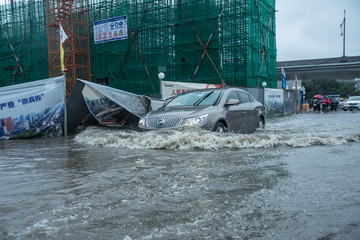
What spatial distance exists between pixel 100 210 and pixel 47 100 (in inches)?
301

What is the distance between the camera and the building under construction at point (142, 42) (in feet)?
71.1

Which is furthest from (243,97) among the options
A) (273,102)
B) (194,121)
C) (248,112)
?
(273,102)

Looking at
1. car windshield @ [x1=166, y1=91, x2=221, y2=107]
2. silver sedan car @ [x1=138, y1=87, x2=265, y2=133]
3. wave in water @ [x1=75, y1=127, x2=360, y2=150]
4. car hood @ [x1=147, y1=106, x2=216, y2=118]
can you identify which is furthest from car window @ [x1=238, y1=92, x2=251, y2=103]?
wave in water @ [x1=75, y1=127, x2=360, y2=150]

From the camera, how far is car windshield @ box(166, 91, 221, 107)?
7695 mm

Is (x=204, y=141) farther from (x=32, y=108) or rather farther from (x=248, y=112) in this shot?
(x=32, y=108)

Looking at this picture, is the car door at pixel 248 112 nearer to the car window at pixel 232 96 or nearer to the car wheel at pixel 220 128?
the car window at pixel 232 96

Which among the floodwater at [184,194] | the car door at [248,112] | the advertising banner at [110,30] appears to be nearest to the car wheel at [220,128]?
the floodwater at [184,194]

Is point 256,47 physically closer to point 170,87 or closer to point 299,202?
point 170,87

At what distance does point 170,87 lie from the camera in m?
12.4

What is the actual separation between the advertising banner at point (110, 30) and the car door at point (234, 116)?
1456 cm

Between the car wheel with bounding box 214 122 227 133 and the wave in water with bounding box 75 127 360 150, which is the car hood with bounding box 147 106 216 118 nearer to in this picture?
the car wheel with bounding box 214 122 227 133

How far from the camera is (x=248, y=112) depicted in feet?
28.5

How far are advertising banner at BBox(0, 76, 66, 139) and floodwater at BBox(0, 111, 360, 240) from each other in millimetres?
3775

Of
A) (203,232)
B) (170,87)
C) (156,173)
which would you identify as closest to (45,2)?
(170,87)
